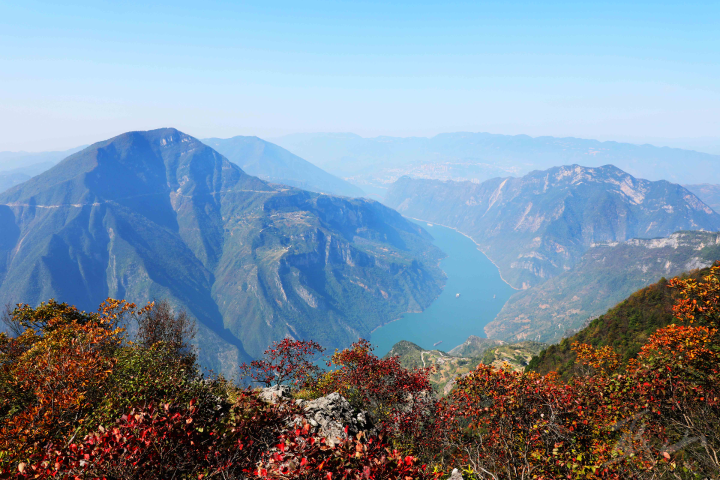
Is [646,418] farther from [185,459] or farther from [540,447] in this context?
[185,459]

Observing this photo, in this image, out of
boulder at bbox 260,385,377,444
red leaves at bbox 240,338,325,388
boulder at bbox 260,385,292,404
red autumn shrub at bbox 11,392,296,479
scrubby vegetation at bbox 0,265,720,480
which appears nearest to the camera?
red autumn shrub at bbox 11,392,296,479

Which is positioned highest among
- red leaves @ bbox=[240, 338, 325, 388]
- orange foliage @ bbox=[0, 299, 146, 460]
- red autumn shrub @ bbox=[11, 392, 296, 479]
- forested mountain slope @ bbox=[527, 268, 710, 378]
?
red autumn shrub @ bbox=[11, 392, 296, 479]

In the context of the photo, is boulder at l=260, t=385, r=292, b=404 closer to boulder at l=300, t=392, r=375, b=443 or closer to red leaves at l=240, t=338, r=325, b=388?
red leaves at l=240, t=338, r=325, b=388

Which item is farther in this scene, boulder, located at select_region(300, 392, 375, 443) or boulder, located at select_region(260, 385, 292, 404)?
boulder, located at select_region(260, 385, 292, 404)

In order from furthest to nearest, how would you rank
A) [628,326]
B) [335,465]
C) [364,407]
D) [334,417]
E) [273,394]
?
[628,326] < [364,407] < [273,394] < [334,417] < [335,465]

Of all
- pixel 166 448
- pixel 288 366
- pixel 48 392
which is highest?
pixel 166 448

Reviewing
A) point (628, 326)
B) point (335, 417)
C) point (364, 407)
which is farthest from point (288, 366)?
point (628, 326)

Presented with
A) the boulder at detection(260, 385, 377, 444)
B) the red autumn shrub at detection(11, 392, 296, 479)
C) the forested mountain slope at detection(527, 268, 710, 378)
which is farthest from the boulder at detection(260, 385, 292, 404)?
the forested mountain slope at detection(527, 268, 710, 378)

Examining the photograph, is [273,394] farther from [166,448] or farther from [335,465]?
[335,465]
